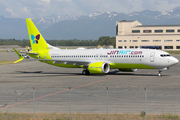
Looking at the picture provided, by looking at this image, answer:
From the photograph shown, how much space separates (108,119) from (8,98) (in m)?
10.8

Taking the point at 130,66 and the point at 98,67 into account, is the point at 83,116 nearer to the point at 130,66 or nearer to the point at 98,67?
the point at 98,67

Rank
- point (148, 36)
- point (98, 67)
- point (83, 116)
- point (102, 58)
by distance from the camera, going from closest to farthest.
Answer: point (83, 116) → point (98, 67) → point (102, 58) → point (148, 36)

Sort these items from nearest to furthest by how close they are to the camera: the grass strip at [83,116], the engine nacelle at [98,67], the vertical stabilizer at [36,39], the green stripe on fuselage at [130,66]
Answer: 1. the grass strip at [83,116]
2. the engine nacelle at [98,67]
3. the green stripe on fuselage at [130,66]
4. the vertical stabilizer at [36,39]

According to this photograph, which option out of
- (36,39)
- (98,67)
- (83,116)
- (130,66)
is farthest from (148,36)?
(83,116)

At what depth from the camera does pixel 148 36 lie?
164750 millimetres

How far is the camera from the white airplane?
41219mm

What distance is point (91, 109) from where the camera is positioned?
20.0 m

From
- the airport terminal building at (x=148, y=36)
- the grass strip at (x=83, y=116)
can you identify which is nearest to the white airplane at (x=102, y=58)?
the grass strip at (x=83, y=116)

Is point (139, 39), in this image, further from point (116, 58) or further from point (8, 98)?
point (8, 98)

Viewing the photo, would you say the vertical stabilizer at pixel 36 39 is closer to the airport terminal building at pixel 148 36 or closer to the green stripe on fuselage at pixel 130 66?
the green stripe on fuselage at pixel 130 66

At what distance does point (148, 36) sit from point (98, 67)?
128 metres

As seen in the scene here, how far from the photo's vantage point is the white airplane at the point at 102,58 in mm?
41219

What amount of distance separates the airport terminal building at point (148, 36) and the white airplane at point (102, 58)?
110486 millimetres

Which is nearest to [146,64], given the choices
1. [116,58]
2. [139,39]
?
[116,58]
